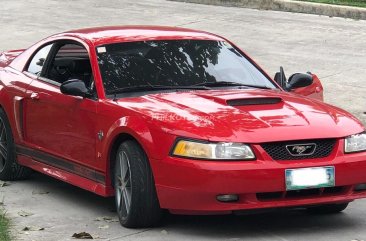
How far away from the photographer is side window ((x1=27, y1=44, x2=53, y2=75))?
360 inches

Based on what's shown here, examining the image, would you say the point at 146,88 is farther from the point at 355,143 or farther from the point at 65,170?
the point at 355,143

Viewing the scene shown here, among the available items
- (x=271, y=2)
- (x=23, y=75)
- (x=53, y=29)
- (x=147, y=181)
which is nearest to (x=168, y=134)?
(x=147, y=181)

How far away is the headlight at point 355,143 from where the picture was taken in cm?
711

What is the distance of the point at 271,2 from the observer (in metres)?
20.0

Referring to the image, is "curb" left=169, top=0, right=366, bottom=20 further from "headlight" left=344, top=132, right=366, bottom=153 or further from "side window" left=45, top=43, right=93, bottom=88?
"headlight" left=344, top=132, right=366, bottom=153

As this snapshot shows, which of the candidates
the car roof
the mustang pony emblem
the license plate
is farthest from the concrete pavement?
the car roof

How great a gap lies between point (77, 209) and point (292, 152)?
6.97ft

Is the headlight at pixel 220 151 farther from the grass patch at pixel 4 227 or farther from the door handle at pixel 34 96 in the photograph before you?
the door handle at pixel 34 96

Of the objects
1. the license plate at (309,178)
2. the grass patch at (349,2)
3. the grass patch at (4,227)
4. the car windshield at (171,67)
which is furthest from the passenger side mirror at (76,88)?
the grass patch at (349,2)

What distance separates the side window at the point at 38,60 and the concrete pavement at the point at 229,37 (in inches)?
41.5

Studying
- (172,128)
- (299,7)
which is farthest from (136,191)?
(299,7)

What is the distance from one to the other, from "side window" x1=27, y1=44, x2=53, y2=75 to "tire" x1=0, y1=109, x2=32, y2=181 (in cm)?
52

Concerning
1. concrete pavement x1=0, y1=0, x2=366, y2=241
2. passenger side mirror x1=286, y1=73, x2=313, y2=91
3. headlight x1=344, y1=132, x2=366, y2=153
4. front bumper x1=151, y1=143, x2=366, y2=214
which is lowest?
concrete pavement x1=0, y1=0, x2=366, y2=241

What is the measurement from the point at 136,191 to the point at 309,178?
1216 mm
